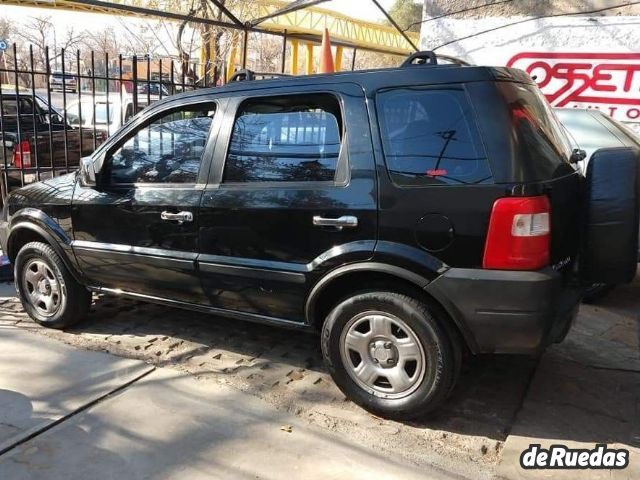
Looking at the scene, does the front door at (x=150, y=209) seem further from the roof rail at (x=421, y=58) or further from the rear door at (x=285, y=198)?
the roof rail at (x=421, y=58)

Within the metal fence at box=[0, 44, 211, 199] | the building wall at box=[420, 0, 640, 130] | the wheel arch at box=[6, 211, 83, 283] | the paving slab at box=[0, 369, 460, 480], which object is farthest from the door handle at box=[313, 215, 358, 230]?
the building wall at box=[420, 0, 640, 130]

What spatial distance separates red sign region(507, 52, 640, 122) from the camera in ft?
21.1

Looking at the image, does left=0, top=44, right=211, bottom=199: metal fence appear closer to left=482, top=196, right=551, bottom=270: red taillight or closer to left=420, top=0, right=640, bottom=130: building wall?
left=420, top=0, right=640, bottom=130: building wall

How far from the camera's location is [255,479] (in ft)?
9.00

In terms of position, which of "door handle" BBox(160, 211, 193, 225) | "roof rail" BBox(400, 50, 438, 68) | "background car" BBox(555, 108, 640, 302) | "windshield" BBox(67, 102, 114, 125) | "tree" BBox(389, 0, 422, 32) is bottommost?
"door handle" BBox(160, 211, 193, 225)

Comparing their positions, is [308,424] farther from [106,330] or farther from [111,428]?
[106,330]

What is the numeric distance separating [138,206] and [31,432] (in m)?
1.50

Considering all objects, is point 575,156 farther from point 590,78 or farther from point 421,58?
point 590,78

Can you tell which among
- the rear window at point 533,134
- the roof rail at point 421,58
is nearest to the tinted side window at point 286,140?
the roof rail at point 421,58

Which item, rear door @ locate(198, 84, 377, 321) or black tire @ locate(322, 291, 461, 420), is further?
rear door @ locate(198, 84, 377, 321)

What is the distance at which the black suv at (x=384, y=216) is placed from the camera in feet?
9.24

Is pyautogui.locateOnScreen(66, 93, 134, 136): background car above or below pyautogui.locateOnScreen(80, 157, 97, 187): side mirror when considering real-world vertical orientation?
above

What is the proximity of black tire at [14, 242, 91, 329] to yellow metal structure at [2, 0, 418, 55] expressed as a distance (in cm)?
665

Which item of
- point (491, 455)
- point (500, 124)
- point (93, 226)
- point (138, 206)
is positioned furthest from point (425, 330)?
A: point (93, 226)
